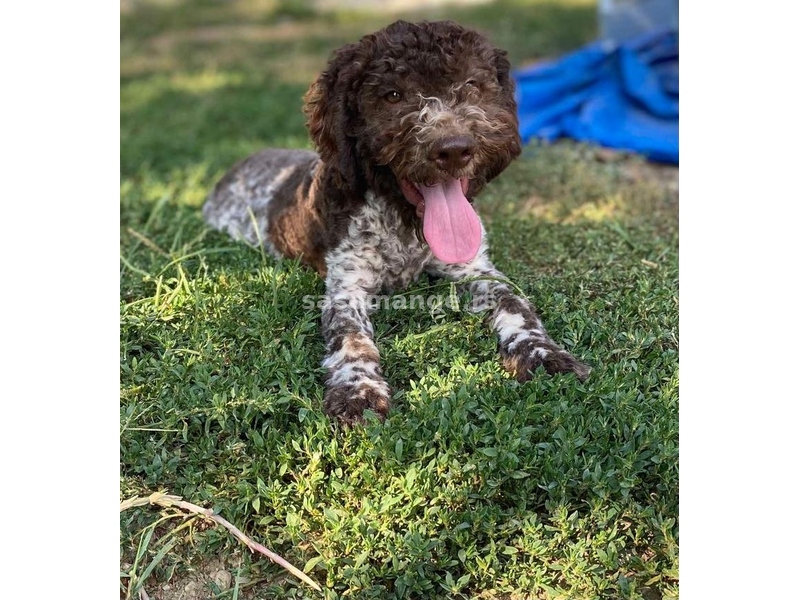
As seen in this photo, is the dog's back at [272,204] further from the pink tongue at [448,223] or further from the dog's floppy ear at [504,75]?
the dog's floppy ear at [504,75]

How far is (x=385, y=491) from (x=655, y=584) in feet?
3.65

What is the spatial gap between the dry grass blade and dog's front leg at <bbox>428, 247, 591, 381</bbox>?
1.40 m

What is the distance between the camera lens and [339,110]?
4.15 m

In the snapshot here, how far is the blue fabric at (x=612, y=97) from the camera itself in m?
8.19

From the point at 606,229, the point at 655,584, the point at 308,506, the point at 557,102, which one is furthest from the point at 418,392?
the point at 557,102

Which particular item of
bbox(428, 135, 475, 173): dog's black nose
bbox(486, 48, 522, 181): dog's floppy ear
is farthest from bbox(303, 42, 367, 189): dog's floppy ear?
bbox(486, 48, 522, 181): dog's floppy ear

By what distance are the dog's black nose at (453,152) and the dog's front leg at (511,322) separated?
893 mm

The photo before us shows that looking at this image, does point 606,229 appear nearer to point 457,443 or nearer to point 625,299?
point 625,299

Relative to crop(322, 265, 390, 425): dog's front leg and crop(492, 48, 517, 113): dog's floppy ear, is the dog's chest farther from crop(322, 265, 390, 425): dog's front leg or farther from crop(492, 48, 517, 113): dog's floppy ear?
crop(492, 48, 517, 113): dog's floppy ear

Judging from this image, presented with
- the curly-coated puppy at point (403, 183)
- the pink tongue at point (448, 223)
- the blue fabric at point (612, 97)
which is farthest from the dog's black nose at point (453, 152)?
the blue fabric at point (612, 97)

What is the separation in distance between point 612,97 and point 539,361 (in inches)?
217

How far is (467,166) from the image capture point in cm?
390

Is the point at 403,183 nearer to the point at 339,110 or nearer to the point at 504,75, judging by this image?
the point at 339,110

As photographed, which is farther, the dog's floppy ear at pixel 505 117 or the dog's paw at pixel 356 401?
the dog's floppy ear at pixel 505 117
